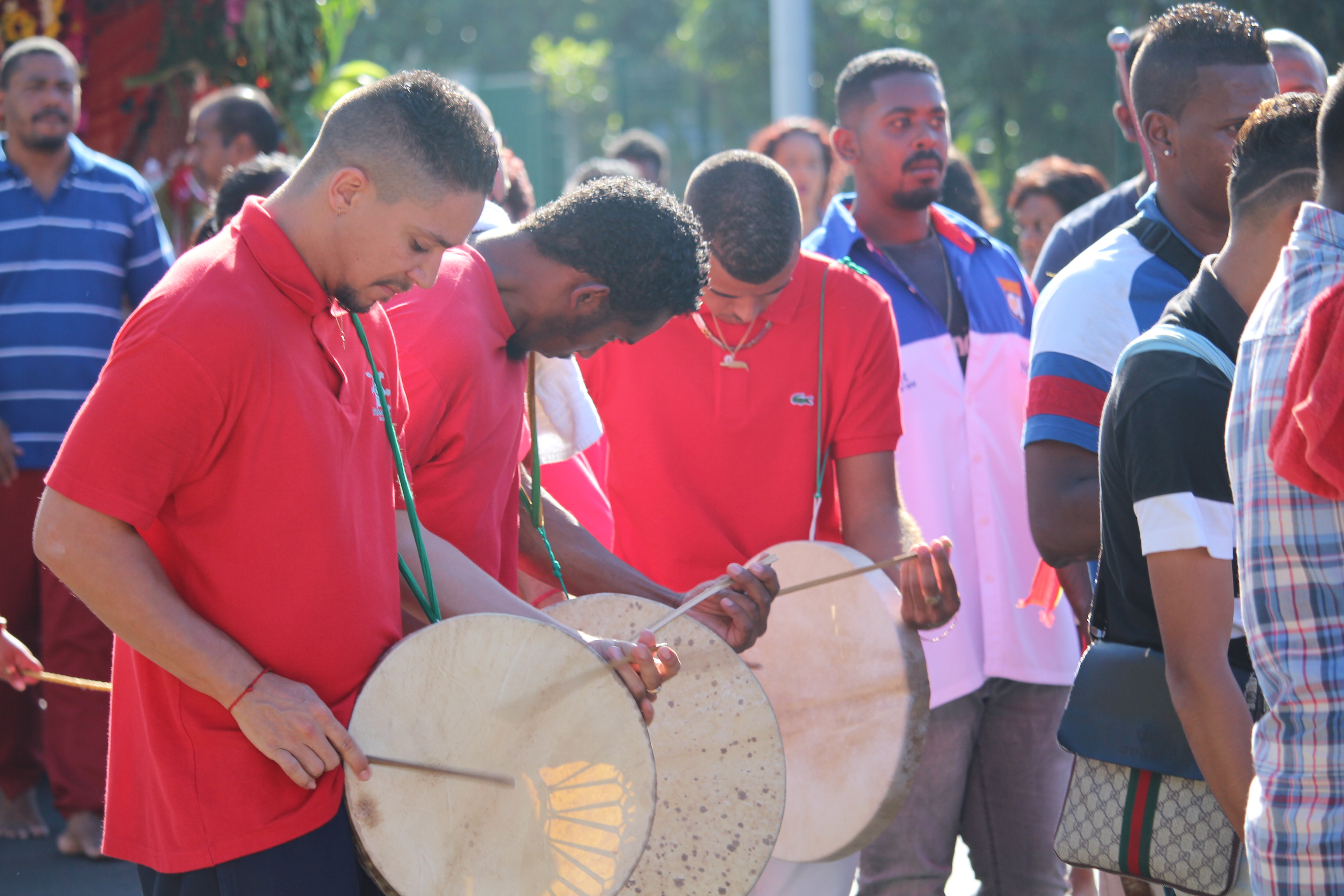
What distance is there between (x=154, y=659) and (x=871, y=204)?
9.58ft

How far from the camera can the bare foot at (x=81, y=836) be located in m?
4.62

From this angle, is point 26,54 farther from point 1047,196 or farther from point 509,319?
point 1047,196

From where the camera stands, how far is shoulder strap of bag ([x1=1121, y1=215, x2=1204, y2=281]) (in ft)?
9.59

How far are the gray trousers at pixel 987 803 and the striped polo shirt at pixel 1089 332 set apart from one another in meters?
1.09

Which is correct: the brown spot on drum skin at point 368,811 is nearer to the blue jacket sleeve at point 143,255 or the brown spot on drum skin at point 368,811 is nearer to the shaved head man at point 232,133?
the blue jacket sleeve at point 143,255

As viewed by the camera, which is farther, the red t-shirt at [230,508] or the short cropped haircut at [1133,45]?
the short cropped haircut at [1133,45]

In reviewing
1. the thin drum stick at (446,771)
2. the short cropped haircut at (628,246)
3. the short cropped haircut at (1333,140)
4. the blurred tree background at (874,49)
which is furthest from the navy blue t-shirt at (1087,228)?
the blurred tree background at (874,49)

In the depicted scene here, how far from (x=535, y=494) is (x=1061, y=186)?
14.1 ft

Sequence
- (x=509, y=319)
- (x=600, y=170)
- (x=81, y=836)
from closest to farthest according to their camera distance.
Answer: (x=509, y=319) → (x=81, y=836) → (x=600, y=170)

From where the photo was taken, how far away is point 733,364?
3375 mm

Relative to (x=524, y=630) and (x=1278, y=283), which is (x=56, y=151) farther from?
(x=1278, y=283)

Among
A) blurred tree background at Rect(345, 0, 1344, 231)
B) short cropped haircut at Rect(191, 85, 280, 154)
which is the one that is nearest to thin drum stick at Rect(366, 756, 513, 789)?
short cropped haircut at Rect(191, 85, 280, 154)

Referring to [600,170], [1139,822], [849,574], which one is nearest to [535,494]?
[849,574]

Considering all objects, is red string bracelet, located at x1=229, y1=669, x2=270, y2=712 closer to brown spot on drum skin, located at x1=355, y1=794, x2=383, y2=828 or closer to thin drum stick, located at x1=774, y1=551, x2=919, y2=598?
brown spot on drum skin, located at x1=355, y1=794, x2=383, y2=828
